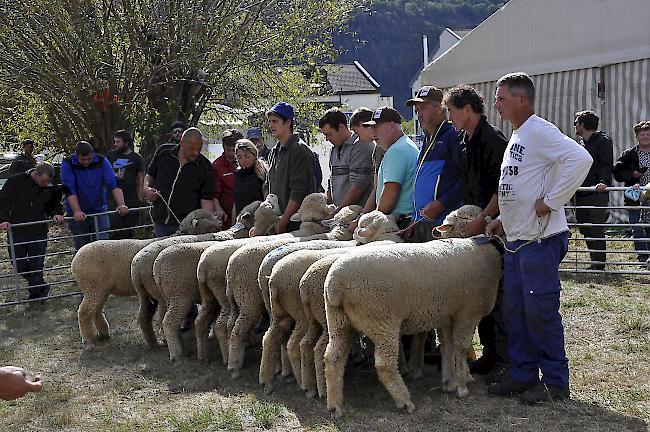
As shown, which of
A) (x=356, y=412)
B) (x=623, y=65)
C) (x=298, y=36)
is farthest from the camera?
(x=298, y=36)

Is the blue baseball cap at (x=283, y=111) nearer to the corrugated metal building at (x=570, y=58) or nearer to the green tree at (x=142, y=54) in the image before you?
the green tree at (x=142, y=54)

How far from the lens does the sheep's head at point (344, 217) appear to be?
611 centimetres

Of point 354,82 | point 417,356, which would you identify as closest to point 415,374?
point 417,356

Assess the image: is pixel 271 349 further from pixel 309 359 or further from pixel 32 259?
pixel 32 259

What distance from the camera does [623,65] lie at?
11.5 metres

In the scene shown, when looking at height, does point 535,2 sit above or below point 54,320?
above

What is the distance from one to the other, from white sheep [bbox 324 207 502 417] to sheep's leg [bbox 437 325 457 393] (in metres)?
0.05

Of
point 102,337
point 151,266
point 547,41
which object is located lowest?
point 102,337

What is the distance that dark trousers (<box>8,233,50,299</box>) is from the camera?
9250 millimetres

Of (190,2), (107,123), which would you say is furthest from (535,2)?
(107,123)

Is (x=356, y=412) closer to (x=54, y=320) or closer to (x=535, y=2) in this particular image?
(x=54, y=320)

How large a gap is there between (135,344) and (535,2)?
918cm

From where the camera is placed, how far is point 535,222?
4641 millimetres

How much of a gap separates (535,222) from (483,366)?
1.35 metres
